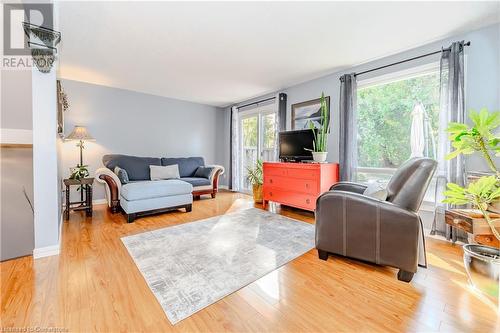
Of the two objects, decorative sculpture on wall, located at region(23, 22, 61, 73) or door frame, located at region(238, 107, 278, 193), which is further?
door frame, located at region(238, 107, 278, 193)

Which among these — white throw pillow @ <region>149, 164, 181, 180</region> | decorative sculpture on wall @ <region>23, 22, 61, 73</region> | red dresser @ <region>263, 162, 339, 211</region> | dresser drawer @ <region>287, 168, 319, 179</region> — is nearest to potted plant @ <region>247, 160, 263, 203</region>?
red dresser @ <region>263, 162, 339, 211</region>

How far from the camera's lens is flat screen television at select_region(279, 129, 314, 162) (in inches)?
140

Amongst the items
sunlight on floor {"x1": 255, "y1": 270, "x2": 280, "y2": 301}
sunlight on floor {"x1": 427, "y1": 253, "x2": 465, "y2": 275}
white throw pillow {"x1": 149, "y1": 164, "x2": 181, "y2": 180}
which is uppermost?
white throw pillow {"x1": 149, "y1": 164, "x2": 181, "y2": 180}

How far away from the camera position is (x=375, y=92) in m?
3.15

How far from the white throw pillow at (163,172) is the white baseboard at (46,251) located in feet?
7.55

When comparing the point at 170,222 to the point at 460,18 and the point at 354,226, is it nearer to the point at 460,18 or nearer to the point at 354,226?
the point at 354,226

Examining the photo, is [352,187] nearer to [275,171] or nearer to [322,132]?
[322,132]

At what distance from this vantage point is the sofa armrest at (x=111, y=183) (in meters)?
3.27

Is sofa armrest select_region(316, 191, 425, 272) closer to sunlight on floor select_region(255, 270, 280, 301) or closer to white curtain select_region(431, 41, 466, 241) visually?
sunlight on floor select_region(255, 270, 280, 301)

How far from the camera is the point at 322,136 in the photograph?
3.32m

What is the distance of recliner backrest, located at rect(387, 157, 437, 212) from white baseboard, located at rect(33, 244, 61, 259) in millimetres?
3125

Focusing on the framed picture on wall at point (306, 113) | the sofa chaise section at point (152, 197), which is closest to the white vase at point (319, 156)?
the framed picture on wall at point (306, 113)

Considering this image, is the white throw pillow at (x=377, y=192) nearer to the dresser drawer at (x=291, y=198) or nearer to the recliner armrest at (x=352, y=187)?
the recliner armrest at (x=352, y=187)

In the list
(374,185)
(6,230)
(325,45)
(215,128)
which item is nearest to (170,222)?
(6,230)
